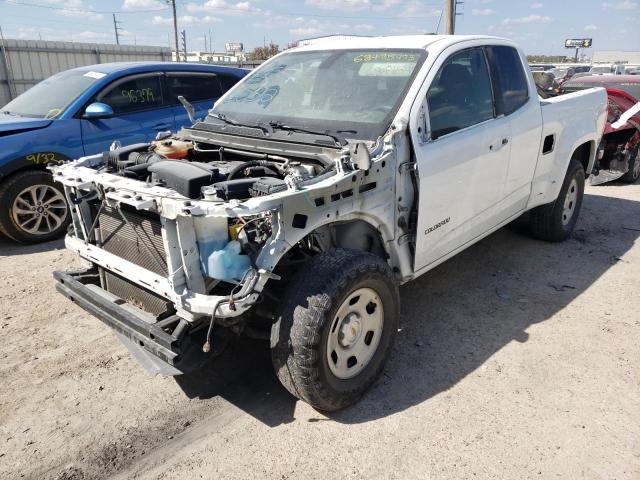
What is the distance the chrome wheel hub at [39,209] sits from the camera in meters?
5.55

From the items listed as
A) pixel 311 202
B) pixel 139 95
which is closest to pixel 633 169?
pixel 139 95

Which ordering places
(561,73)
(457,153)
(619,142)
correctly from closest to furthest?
(457,153)
(619,142)
(561,73)

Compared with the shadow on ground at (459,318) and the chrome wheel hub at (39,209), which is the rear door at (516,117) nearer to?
the shadow on ground at (459,318)

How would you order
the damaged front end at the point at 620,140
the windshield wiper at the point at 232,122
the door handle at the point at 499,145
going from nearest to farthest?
1. the windshield wiper at the point at 232,122
2. the door handle at the point at 499,145
3. the damaged front end at the point at 620,140

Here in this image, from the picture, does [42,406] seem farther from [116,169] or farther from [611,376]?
[611,376]

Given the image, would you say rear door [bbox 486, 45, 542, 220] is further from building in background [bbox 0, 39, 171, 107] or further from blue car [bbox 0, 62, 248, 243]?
building in background [bbox 0, 39, 171, 107]

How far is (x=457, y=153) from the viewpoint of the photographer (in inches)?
139

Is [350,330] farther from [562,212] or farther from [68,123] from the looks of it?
[68,123]

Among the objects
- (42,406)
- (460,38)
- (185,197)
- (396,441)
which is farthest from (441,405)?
(460,38)

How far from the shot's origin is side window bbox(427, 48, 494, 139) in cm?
345

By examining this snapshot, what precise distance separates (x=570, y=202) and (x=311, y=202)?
4101mm

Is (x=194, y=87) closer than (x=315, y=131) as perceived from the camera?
No

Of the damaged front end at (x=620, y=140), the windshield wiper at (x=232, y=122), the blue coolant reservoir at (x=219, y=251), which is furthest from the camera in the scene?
the damaged front end at (x=620, y=140)

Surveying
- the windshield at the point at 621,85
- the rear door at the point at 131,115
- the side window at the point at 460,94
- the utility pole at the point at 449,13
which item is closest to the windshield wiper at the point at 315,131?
the side window at the point at 460,94
